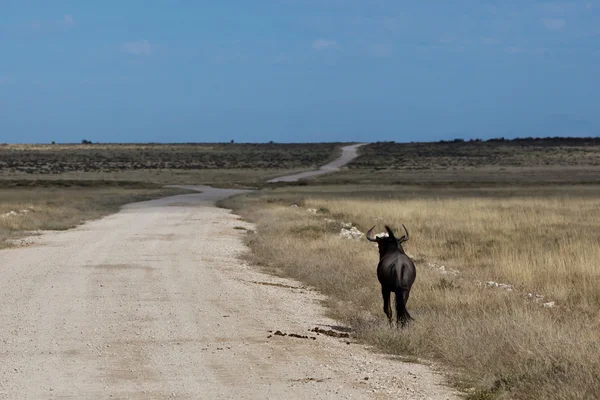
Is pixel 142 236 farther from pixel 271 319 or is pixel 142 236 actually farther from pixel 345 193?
pixel 345 193

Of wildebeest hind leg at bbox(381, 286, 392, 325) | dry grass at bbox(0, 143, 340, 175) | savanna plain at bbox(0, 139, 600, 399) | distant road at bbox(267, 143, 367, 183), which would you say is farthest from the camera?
dry grass at bbox(0, 143, 340, 175)

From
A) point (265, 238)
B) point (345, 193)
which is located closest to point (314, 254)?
point (265, 238)

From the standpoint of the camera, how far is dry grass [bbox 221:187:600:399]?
28.3 feet

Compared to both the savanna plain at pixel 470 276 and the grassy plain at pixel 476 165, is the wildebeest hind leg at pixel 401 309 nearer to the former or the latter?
the savanna plain at pixel 470 276

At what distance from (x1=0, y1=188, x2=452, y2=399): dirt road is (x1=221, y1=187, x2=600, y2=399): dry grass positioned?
521 millimetres

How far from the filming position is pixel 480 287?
1466cm

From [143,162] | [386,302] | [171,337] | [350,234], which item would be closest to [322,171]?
[143,162]

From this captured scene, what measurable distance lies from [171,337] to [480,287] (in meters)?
5.88

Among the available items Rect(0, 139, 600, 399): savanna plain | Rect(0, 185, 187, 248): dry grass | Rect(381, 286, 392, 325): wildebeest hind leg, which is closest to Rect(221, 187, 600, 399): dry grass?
Rect(0, 139, 600, 399): savanna plain

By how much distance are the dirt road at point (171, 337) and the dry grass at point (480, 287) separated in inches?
20.5

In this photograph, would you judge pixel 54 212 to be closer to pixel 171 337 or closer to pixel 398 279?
pixel 171 337

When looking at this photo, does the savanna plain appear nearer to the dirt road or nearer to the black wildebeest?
the black wildebeest

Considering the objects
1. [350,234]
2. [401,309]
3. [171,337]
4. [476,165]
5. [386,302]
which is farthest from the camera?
[476,165]

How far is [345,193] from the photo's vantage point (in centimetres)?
5438
